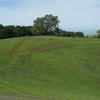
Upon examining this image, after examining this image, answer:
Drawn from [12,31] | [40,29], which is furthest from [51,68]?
[40,29]

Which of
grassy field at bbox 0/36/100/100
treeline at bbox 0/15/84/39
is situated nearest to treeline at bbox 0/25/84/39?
treeline at bbox 0/15/84/39

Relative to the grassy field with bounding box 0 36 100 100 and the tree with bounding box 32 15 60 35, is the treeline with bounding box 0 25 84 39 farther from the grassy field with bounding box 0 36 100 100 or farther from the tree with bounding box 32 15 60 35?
the grassy field with bounding box 0 36 100 100

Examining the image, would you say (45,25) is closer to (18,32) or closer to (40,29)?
(40,29)

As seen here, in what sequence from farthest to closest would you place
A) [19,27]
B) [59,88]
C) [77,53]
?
[19,27] < [77,53] < [59,88]

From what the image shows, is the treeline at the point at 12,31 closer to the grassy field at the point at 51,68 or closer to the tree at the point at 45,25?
the tree at the point at 45,25

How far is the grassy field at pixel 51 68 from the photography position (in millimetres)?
41250

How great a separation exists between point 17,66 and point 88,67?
1086cm

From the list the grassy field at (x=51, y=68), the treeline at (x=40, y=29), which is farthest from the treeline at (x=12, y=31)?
the grassy field at (x=51, y=68)

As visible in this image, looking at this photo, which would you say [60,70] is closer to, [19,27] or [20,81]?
[20,81]

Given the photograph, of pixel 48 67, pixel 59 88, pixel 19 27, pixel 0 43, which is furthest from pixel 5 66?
pixel 19 27

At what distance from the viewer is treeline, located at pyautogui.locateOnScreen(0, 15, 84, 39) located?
10988 cm

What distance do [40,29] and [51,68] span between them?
63.3 metres

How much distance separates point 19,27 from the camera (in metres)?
113

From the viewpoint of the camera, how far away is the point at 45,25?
121 m
